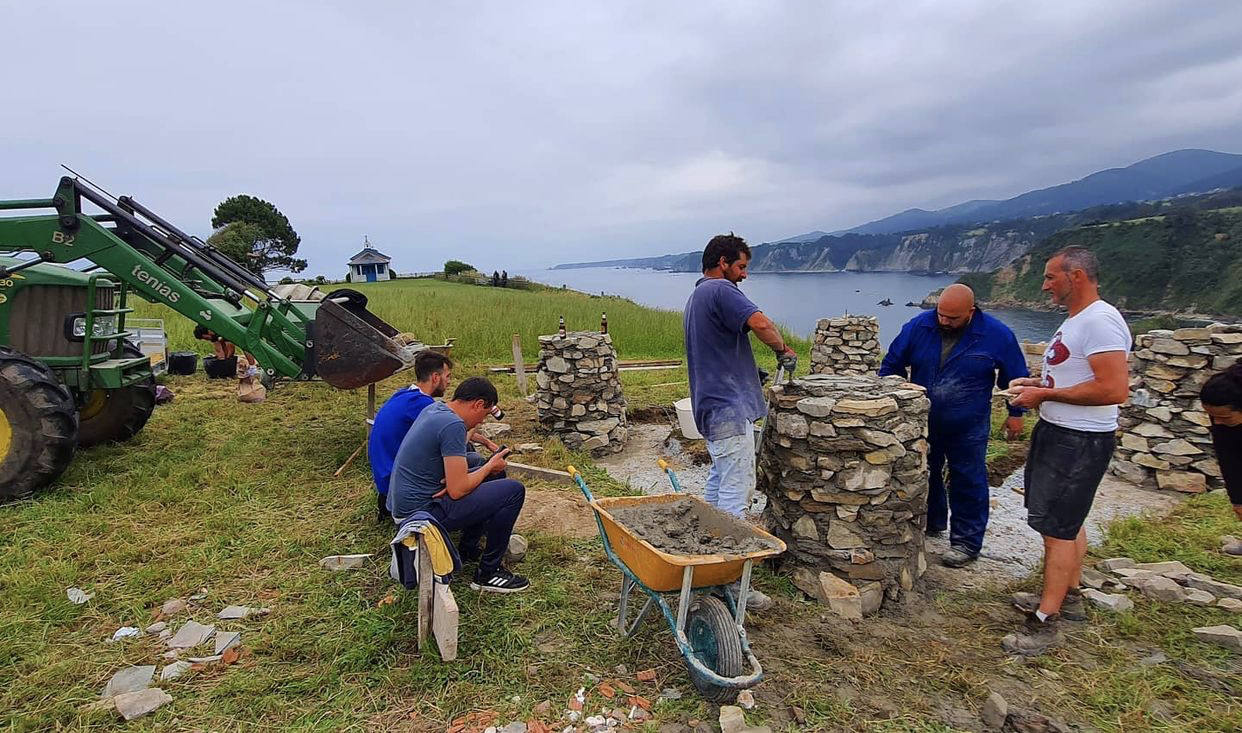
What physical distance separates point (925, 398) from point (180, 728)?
13.4ft

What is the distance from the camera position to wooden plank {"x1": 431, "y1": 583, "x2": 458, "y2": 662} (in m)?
2.66

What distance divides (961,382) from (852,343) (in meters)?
8.11

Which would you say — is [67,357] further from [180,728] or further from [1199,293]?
[1199,293]

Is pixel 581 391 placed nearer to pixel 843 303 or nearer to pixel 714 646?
pixel 714 646

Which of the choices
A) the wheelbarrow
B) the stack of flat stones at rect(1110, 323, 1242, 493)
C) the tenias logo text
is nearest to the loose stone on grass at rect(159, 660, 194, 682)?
the wheelbarrow

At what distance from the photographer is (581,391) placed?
686cm

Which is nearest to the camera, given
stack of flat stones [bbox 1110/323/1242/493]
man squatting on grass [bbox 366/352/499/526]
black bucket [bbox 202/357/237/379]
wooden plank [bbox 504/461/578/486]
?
man squatting on grass [bbox 366/352/499/526]

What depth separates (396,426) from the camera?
367 cm

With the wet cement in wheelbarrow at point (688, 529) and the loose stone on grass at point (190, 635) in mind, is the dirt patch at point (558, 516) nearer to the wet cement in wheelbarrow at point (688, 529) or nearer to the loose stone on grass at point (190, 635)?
the wet cement in wheelbarrow at point (688, 529)

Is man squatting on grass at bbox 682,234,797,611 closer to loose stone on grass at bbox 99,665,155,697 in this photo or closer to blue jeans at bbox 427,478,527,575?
blue jeans at bbox 427,478,527,575

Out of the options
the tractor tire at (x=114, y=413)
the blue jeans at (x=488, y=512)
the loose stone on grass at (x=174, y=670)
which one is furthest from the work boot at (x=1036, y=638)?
the tractor tire at (x=114, y=413)

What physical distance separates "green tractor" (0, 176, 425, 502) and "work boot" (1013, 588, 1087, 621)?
200 inches

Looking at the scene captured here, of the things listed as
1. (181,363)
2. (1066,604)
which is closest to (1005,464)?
(1066,604)

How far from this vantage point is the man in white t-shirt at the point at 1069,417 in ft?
9.12
